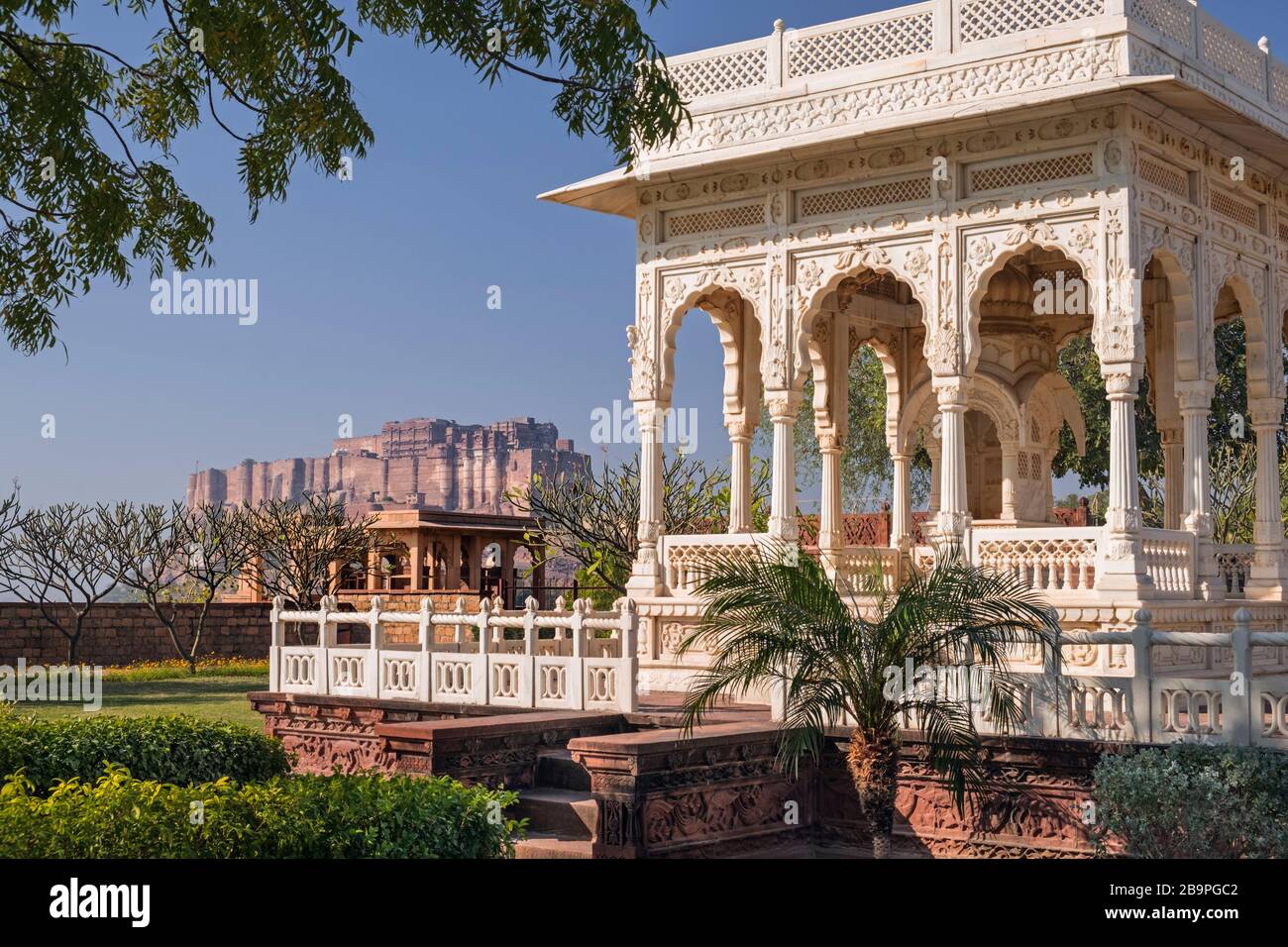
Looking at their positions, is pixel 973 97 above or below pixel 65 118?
above

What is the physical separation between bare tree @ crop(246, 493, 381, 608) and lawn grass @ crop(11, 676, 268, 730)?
17.7ft

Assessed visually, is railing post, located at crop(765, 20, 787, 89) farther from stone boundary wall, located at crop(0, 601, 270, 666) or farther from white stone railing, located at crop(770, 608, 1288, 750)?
stone boundary wall, located at crop(0, 601, 270, 666)

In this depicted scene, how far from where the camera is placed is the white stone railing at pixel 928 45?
15258mm

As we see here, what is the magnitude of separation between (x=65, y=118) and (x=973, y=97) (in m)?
8.65

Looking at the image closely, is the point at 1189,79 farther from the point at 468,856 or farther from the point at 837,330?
the point at 468,856

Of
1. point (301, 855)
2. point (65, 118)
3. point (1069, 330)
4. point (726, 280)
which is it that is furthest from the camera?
point (1069, 330)

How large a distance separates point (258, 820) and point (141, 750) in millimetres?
5066

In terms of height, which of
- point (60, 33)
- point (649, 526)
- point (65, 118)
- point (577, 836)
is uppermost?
point (60, 33)

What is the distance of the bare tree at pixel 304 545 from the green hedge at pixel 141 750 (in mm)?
22717

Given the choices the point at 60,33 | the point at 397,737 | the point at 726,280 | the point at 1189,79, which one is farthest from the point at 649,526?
the point at 60,33

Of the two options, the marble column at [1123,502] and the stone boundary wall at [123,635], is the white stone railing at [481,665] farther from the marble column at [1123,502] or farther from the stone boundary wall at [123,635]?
the stone boundary wall at [123,635]

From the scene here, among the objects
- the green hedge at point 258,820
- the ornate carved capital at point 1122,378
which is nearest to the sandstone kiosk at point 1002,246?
the ornate carved capital at point 1122,378

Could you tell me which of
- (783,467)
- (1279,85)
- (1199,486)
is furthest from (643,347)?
(1279,85)
